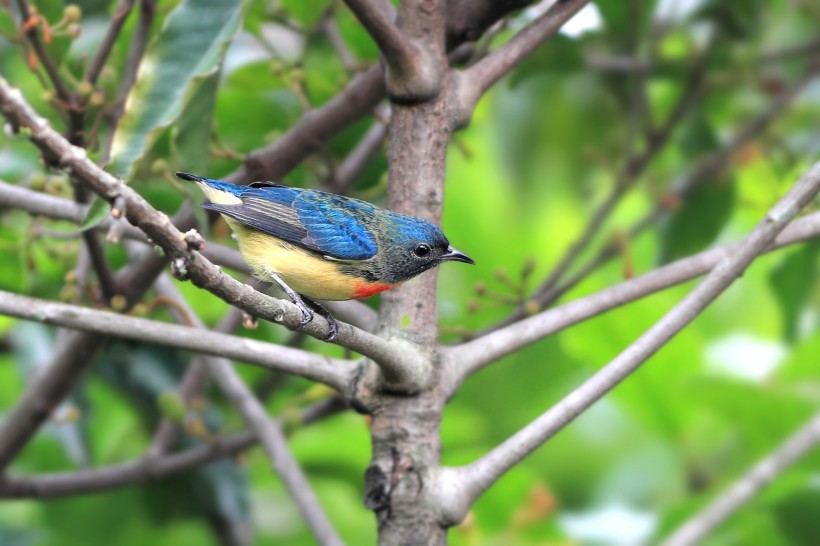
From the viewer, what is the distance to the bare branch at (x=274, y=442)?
256 centimetres

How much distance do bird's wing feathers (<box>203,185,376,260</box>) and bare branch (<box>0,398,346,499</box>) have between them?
2.94ft

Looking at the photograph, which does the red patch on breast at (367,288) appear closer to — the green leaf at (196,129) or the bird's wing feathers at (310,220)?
the bird's wing feathers at (310,220)

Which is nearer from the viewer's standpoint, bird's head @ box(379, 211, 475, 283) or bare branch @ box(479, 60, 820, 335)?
bird's head @ box(379, 211, 475, 283)

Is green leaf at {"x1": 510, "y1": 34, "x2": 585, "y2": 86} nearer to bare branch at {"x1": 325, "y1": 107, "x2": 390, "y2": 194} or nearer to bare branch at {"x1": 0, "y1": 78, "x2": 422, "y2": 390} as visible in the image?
bare branch at {"x1": 325, "y1": 107, "x2": 390, "y2": 194}

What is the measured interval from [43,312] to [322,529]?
87cm

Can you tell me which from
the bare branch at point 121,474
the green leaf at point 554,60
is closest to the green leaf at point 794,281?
the green leaf at point 554,60

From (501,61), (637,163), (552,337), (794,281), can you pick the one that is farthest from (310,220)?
(794,281)

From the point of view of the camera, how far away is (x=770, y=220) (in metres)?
2.14

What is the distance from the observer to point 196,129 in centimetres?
241

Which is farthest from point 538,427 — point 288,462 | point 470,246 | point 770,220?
point 470,246

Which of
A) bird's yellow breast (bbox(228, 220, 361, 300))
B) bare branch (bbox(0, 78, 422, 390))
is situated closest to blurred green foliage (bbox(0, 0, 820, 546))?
bird's yellow breast (bbox(228, 220, 361, 300))

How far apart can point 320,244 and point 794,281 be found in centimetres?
188

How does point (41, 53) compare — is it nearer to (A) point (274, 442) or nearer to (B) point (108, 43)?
(B) point (108, 43)

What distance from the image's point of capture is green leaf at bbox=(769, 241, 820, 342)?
3.46 meters
